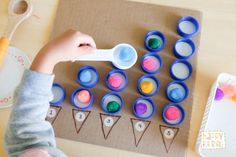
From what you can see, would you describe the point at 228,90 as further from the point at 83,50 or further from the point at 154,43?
the point at 83,50

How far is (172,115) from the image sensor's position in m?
0.67

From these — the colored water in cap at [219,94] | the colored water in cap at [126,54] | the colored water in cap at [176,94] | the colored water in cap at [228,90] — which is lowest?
the colored water in cap at [176,94]

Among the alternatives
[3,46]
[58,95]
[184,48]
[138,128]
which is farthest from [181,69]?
[3,46]

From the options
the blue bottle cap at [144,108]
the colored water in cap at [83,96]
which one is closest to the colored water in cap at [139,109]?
the blue bottle cap at [144,108]

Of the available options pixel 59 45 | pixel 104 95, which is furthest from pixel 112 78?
pixel 59 45

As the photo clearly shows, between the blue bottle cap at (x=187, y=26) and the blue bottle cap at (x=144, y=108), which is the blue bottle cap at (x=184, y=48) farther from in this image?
the blue bottle cap at (x=144, y=108)

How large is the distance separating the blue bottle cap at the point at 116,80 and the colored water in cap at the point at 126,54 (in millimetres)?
29

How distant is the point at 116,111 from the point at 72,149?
12cm

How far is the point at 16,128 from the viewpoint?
0.55 metres

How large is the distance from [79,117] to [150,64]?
0.61 feet

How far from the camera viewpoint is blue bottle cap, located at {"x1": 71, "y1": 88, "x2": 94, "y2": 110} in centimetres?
69

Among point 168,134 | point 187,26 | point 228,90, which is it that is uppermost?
point 187,26

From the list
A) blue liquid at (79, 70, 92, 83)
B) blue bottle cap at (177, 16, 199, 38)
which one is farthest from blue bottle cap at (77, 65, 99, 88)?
blue bottle cap at (177, 16, 199, 38)

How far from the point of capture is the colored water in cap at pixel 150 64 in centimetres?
70
